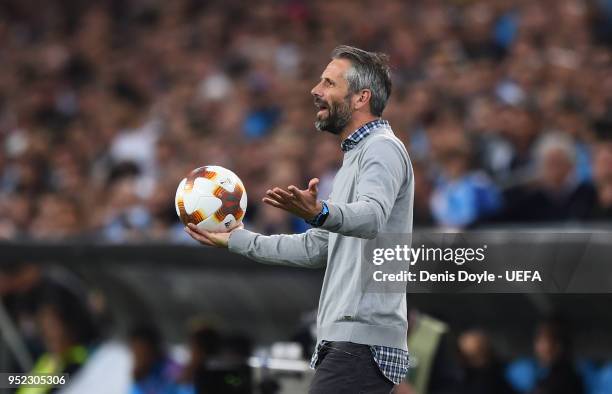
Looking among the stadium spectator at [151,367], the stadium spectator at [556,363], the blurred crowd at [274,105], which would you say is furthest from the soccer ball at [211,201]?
the blurred crowd at [274,105]

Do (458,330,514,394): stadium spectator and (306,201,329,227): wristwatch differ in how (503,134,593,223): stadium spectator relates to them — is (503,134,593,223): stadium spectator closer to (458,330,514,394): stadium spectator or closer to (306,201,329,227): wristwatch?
(458,330,514,394): stadium spectator

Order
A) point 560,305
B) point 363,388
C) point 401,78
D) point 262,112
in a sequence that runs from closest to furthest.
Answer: point 363,388 < point 560,305 < point 401,78 < point 262,112

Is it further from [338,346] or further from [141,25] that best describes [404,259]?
[141,25]

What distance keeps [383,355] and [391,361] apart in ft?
0.15

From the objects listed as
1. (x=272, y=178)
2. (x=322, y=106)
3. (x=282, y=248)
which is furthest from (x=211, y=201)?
(x=272, y=178)

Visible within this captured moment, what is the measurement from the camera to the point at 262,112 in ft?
41.9

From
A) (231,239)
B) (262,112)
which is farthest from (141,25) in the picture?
(231,239)

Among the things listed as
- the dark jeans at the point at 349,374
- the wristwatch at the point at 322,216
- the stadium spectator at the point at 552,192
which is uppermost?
the stadium spectator at the point at 552,192

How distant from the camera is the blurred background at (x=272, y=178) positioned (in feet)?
24.6

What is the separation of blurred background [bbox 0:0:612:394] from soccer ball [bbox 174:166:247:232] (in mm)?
1918

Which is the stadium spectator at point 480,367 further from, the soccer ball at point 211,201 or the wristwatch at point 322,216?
the wristwatch at point 322,216

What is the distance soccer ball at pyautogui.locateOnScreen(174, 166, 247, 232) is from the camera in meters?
5.10

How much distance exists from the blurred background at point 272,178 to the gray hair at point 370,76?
2299 mm

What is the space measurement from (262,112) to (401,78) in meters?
1.76
